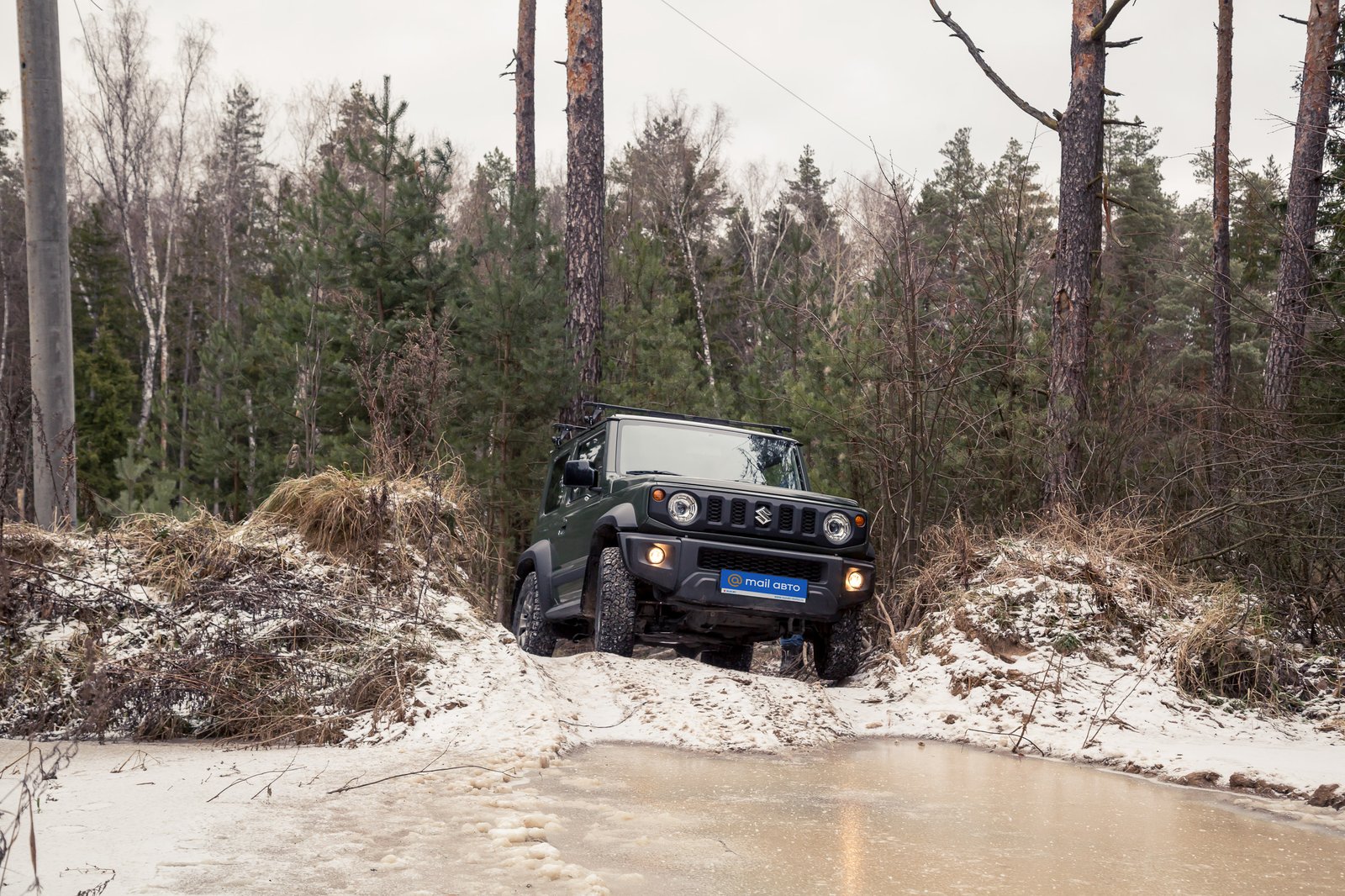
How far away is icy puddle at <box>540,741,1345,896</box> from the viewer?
11.1 ft

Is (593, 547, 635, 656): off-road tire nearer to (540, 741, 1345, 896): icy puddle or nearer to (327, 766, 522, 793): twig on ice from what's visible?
(540, 741, 1345, 896): icy puddle

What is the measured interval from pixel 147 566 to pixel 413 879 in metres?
3.95

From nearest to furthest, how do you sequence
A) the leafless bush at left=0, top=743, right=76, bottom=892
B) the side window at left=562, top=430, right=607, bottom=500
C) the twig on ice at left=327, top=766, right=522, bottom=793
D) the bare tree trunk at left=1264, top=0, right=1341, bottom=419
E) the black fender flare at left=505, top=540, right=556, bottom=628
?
the leafless bush at left=0, top=743, right=76, bottom=892 → the twig on ice at left=327, top=766, right=522, bottom=793 → the side window at left=562, top=430, right=607, bottom=500 → the black fender flare at left=505, top=540, right=556, bottom=628 → the bare tree trunk at left=1264, top=0, right=1341, bottom=419

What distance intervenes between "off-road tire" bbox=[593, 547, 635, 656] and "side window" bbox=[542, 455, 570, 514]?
8.42ft

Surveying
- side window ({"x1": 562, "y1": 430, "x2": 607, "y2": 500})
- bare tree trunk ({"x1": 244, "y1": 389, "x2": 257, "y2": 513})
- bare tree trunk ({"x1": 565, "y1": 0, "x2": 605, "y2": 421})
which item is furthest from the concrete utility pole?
bare tree trunk ({"x1": 244, "y1": 389, "x2": 257, "y2": 513})

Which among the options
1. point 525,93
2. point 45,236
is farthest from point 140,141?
point 45,236

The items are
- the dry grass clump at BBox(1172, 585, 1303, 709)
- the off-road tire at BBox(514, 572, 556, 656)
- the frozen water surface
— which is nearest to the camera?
the frozen water surface

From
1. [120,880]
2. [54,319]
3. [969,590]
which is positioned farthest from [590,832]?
[54,319]

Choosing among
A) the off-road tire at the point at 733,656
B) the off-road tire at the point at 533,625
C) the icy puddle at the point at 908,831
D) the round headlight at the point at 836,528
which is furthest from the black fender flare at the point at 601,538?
the icy puddle at the point at 908,831

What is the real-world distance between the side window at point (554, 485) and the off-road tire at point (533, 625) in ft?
2.30

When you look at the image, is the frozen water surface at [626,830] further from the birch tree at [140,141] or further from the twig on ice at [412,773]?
the birch tree at [140,141]

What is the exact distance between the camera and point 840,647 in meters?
7.53

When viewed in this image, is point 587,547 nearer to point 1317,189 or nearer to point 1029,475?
point 1029,475

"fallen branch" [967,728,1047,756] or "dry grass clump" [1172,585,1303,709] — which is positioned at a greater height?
"dry grass clump" [1172,585,1303,709]
